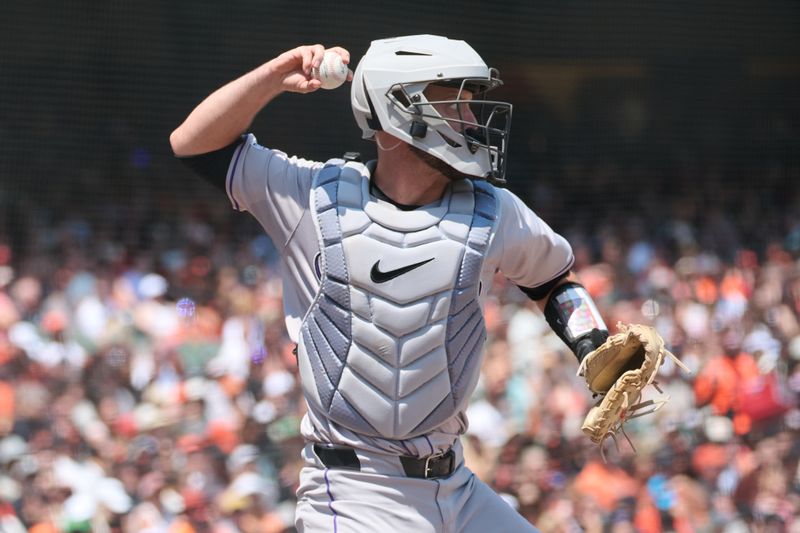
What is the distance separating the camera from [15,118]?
8.30m

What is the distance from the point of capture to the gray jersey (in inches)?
102

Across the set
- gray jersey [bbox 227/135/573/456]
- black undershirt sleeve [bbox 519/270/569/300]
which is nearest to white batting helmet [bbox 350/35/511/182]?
gray jersey [bbox 227/135/573/456]

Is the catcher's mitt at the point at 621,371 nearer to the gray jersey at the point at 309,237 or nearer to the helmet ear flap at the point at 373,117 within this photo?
the gray jersey at the point at 309,237

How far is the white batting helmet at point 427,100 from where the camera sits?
8.59 ft

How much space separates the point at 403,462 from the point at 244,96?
93cm

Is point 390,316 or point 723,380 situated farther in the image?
point 723,380

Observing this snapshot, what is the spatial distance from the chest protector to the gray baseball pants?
Answer: 10cm

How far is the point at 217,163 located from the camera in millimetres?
2664

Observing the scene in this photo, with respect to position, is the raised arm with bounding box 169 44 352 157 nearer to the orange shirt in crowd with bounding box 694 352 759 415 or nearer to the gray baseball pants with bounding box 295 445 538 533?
the gray baseball pants with bounding box 295 445 538 533

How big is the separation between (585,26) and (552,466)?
15.4 feet

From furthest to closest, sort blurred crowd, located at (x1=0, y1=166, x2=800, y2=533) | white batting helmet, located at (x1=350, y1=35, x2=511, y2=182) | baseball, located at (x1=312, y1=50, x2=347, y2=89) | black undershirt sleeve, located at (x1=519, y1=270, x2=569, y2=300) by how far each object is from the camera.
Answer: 1. blurred crowd, located at (x1=0, y1=166, x2=800, y2=533)
2. black undershirt sleeve, located at (x1=519, y1=270, x2=569, y2=300)
3. white batting helmet, located at (x1=350, y1=35, x2=511, y2=182)
4. baseball, located at (x1=312, y1=50, x2=347, y2=89)

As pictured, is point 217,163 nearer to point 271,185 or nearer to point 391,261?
point 271,185

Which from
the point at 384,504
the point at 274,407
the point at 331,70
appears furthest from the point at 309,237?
the point at 274,407

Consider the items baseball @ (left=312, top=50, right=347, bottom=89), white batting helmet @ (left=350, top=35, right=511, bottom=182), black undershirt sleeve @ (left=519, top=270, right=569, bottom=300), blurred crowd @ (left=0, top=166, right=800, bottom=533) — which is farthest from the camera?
blurred crowd @ (left=0, top=166, right=800, bottom=533)
